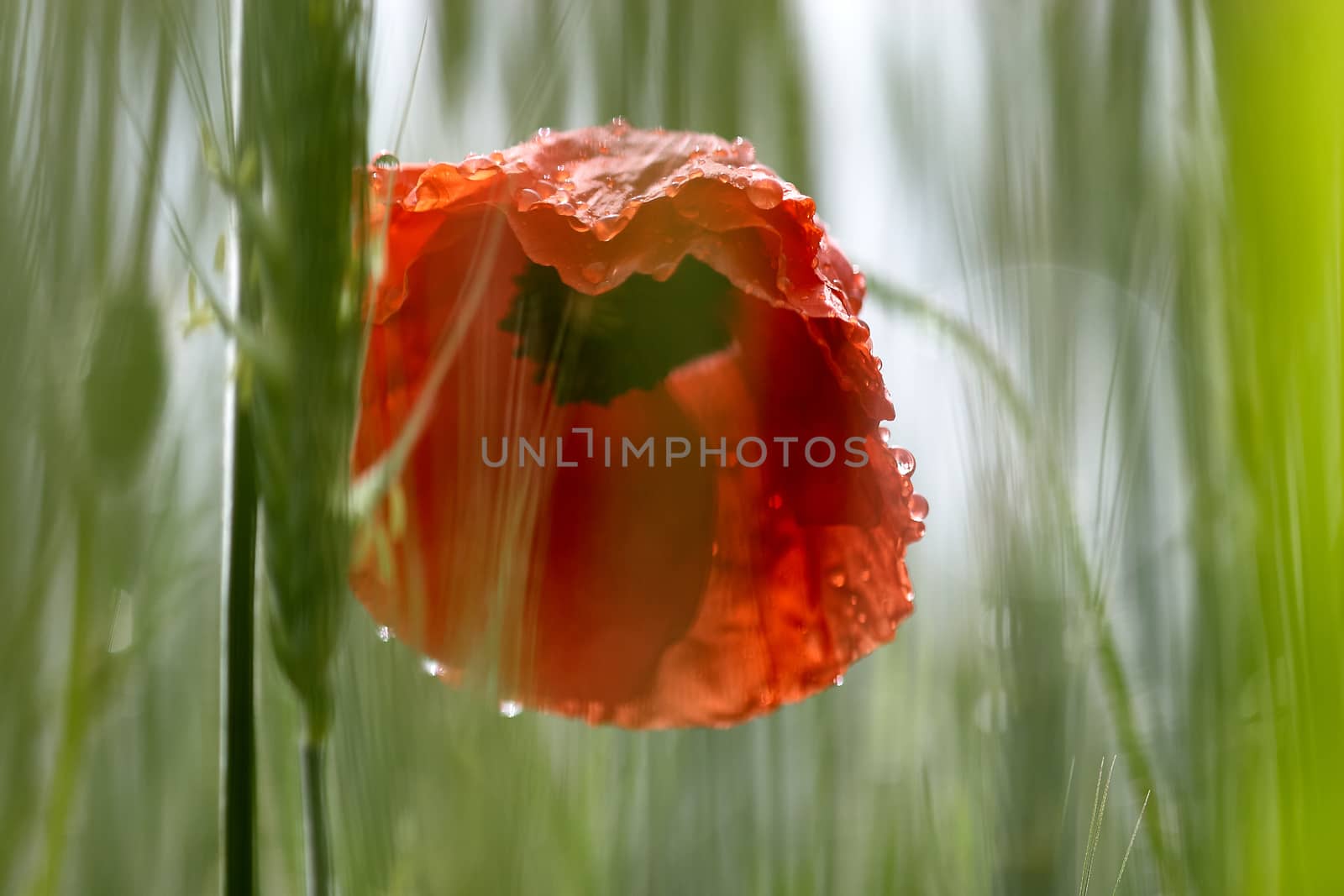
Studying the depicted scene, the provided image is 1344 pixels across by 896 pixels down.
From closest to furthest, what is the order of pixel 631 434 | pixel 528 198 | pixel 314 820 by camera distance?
pixel 314 820 < pixel 528 198 < pixel 631 434

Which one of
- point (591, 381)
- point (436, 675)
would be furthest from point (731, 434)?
point (436, 675)

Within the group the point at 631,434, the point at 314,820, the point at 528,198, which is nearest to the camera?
the point at 314,820

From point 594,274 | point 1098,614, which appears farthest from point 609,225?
point 1098,614

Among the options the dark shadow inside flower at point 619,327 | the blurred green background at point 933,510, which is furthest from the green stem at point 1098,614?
the dark shadow inside flower at point 619,327

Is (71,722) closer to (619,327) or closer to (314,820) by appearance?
(314,820)

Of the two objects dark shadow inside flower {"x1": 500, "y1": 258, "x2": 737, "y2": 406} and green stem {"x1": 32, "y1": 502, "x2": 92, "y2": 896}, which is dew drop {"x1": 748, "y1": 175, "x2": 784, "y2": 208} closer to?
dark shadow inside flower {"x1": 500, "y1": 258, "x2": 737, "y2": 406}

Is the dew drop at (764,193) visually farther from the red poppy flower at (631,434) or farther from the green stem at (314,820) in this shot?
the green stem at (314,820)

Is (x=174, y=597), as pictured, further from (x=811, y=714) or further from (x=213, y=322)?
(x=811, y=714)
